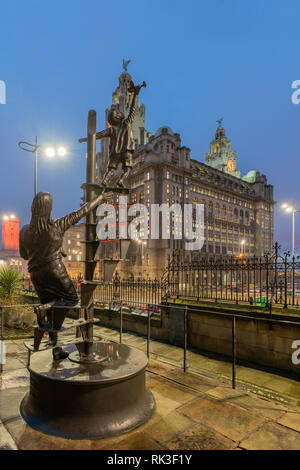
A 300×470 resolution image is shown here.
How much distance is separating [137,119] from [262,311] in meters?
82.9

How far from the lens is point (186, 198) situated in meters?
58.9

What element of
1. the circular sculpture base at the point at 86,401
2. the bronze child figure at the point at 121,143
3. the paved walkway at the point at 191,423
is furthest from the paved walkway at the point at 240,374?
the bronze child figure at the point at 121,143

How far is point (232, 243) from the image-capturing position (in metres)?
75.5

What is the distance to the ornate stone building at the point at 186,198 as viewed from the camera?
5375 centimetres

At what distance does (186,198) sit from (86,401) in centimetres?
5734

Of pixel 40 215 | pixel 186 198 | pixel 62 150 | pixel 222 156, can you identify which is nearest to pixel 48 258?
pixel 40 215

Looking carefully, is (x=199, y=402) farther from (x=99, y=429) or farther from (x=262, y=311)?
(x=262, y=311)

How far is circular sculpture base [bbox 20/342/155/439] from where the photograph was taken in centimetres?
338

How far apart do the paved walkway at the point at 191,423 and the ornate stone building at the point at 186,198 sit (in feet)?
92.2

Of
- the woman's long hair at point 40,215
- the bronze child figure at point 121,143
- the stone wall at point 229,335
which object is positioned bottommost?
the stone wall at point 229,335

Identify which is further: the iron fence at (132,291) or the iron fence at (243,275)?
the iron fence at (132,291)

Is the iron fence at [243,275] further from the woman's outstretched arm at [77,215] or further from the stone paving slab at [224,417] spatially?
the woman's outstretched arm at [77,215]

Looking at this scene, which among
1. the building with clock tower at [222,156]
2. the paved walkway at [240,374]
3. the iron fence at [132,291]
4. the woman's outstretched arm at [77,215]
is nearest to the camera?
the woman's outstretched arm at [77,215]

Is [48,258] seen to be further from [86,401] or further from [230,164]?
[230,164]
